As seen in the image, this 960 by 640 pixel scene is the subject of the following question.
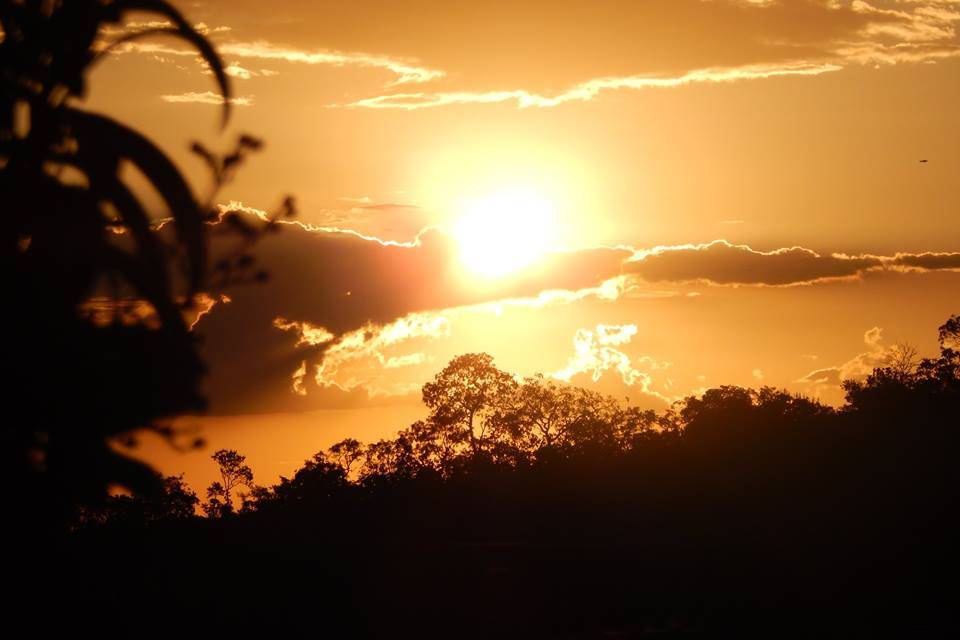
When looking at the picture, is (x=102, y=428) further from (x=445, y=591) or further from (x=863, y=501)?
(x=863, y=501)

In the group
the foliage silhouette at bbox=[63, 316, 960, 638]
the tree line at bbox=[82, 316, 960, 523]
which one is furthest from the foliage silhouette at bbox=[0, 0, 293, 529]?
the tree line at bbox=[82, 316, 960, 523]

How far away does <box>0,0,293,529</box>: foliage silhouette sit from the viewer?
4652mm

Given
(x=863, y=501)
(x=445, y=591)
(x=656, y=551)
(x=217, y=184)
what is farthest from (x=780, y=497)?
(x=217, y=184)

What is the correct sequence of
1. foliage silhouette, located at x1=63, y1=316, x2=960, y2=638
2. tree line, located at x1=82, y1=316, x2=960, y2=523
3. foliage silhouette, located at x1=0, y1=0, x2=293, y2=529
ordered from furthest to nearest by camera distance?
tree line, located at x1=82, y1=316, x2=960, y2=523 < foliage silhouette, located at x1=63, y1=316, x2=960, y2=638 < foliage silhouette, located at x1=0, y1=0, x2=293, y2=529

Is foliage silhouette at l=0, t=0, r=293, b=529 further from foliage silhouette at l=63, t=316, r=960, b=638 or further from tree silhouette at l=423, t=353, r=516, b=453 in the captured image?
tree silhouette at l=423, t=353, r=516, b=453

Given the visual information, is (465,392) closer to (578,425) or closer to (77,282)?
(578,425)

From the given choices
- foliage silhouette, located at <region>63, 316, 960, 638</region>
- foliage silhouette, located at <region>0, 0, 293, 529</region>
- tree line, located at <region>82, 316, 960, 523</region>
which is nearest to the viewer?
foliage silhouette, located at <region>0, 0, 293, 529</region>

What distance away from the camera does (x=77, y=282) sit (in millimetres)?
4672

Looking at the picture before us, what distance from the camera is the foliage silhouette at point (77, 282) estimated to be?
4.65 m

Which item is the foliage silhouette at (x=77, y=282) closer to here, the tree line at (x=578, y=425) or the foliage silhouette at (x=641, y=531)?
the foliage silhouette at (x=641, y=531)

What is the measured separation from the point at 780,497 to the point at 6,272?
39.3 meters

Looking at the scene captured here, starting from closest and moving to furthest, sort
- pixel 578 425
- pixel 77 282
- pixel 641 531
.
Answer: pixel 77 282 → pixel 641 531 → pixel 578 425

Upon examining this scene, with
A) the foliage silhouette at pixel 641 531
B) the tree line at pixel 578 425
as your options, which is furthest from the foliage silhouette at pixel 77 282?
the tree line at pixel 578 425

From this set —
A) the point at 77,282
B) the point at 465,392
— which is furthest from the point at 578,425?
the point at 77,282
